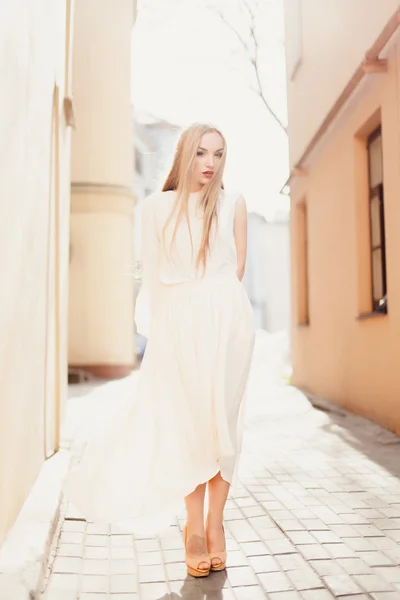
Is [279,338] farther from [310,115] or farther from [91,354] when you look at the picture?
[310,115]

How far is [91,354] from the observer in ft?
53.9

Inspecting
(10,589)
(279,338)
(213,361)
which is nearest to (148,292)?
(213,361)

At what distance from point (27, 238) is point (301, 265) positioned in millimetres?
8968

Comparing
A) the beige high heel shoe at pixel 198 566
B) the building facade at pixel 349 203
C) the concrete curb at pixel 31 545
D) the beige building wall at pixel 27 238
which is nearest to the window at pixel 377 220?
the building facade at pixel 349 203

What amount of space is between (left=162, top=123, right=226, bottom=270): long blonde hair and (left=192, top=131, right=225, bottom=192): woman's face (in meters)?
0.01

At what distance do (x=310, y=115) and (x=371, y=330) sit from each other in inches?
183

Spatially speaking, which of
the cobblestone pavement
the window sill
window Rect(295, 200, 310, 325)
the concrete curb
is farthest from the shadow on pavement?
window Rect(295, 200, 310, 325)

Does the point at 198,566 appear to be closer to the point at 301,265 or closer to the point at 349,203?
the point at 349,203

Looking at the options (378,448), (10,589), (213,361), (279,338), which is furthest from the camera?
(279,338)

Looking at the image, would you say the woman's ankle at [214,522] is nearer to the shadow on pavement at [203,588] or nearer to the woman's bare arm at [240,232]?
the shadow on pavement at [203,588]

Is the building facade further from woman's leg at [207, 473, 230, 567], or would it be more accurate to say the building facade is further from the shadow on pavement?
the shadow on pavement

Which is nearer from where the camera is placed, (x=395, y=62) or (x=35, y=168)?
(x=35, y=168)

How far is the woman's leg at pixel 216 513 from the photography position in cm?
319

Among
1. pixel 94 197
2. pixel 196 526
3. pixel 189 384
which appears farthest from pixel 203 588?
pixel 94 197
